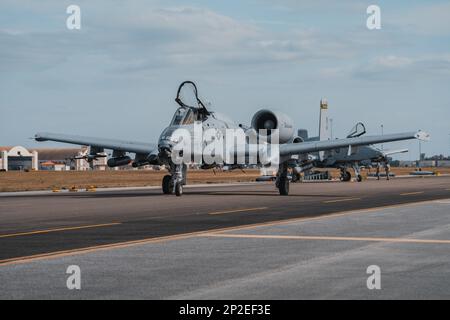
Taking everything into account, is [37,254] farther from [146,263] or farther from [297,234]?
[297,234]

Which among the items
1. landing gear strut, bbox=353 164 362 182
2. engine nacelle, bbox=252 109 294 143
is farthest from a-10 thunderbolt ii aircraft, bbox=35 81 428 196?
landing gear strut, bbox=353 164 362 182

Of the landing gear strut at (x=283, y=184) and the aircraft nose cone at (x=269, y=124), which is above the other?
the aircraft nose cone at (x=269, y=124)

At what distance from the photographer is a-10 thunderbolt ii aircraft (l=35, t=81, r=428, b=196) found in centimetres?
3522

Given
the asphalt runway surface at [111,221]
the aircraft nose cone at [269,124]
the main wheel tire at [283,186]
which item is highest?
the aircraft nose cone at [269,124]

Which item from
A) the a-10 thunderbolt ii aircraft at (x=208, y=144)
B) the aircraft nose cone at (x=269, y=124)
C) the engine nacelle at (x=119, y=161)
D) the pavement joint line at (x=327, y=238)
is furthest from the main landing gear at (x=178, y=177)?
the pavement joint line at (x=327, y=238)

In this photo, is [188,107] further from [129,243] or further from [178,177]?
[129,243]

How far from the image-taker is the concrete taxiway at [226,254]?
941 centimetres

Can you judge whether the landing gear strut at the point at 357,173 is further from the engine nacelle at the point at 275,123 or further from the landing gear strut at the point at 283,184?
the landing gear strut at the point at 283,184

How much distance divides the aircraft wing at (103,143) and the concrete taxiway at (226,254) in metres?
15.7

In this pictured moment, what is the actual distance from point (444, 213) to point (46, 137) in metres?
24.6

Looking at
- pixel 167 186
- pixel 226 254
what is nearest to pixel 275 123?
pixel 167 186

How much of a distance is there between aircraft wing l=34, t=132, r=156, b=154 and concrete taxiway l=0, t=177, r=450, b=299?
51.4 feet
